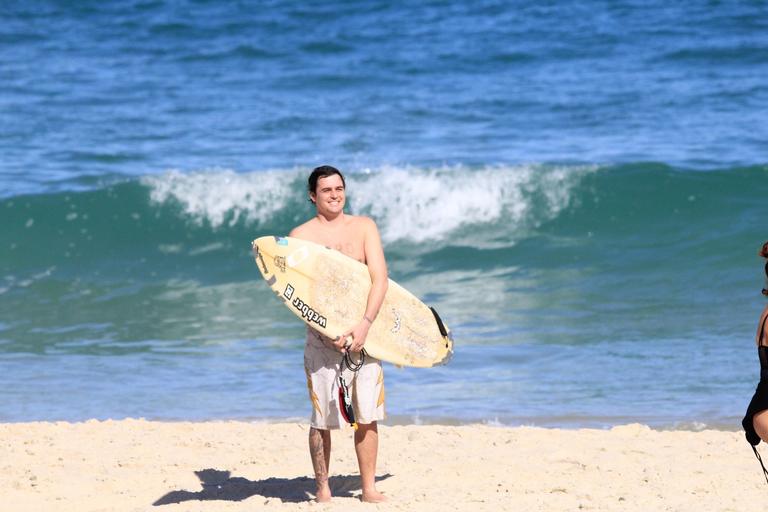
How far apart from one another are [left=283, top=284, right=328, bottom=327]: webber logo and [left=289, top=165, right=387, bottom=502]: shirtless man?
3.0 inches

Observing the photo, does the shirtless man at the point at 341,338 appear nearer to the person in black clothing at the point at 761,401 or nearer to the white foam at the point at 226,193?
the person in black clothing at the point at 761,401

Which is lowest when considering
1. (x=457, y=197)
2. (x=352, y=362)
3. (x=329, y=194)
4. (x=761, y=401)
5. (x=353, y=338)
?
(x=457, y=197)

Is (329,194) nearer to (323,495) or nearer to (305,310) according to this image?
(305,310)

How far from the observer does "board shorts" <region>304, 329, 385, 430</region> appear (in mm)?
4766

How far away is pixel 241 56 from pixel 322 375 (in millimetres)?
18216

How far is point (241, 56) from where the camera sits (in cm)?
2233

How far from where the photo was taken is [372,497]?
4.96 meters

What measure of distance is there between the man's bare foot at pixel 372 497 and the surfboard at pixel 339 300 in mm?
568

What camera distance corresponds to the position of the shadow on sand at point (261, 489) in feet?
17.2

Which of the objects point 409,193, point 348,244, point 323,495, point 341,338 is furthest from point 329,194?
point 409,193

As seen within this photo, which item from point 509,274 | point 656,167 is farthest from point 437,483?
point 656,167

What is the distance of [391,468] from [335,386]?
1.09 metres

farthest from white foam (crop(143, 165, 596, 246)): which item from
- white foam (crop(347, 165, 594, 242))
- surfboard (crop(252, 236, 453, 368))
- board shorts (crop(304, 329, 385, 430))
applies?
board shorts (crop(304, 329, 385, 430))

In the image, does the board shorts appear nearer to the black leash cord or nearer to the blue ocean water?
the black leash cord
